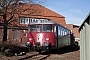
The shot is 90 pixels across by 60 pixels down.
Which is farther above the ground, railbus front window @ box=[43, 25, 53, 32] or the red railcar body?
railbus front window @ box=[43, 25, 53, 32]

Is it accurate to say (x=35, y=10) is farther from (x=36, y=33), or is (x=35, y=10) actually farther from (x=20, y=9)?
(x=36, y=33)

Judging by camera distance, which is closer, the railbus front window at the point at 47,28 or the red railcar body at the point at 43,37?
the red railcar body at the point at 43,37

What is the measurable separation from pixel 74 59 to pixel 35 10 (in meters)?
9.71

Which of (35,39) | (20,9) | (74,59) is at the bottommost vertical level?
(74,59)

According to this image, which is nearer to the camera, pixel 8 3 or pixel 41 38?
pixel 41 38

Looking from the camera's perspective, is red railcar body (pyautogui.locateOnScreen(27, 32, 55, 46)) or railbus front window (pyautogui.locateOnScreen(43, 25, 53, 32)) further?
railbus front window (pyautogui.locateOnScreen(43, 25, 53, 32))

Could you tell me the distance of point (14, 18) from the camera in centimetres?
2169

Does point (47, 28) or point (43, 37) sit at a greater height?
point (47, 28)

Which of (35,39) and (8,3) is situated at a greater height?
(8,3)

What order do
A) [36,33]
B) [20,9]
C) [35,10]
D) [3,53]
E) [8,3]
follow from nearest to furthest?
[3,53]
[36,33]
[8,3]
[20,9]
[35,10]

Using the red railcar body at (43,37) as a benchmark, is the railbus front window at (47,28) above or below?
above

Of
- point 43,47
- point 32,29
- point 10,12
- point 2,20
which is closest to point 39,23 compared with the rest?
point 32,29

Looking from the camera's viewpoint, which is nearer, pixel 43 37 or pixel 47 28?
pixel 43 37

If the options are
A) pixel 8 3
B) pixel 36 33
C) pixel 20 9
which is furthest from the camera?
pixel 20 9
